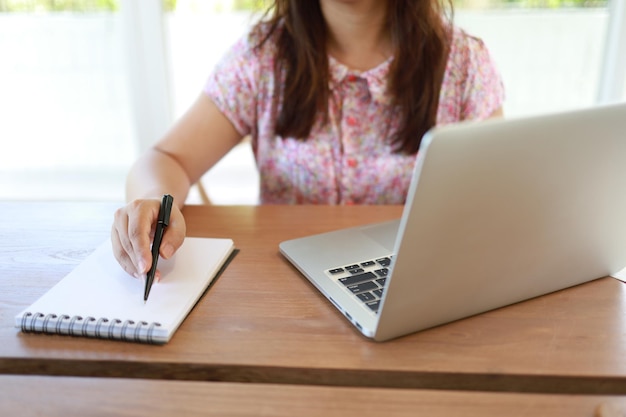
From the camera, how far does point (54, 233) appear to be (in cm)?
93

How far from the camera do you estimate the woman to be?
1.25 m

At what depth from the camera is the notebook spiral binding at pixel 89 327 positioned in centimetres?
61

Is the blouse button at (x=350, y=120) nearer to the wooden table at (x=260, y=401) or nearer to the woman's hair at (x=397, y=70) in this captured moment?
the woman's hair at (x=397, y=70)

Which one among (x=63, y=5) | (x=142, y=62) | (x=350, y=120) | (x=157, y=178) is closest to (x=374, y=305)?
(x=157, y=178)

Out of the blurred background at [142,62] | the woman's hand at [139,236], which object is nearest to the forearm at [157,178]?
the woman's hand at [139,236]

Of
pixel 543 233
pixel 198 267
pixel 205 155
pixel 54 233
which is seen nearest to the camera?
pixel 543 233

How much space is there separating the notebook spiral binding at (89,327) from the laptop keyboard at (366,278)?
0.78 ft

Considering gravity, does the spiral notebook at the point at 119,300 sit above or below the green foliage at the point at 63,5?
below

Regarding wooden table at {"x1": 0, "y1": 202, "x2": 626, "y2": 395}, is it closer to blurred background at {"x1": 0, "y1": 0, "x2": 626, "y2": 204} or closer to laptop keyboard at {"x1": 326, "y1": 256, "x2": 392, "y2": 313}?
laptop keyboard at {"x1": 326, "y1": 256, "x2": 392, "y2": 313}

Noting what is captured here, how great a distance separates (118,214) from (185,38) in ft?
5.50

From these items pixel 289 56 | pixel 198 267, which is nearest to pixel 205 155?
pixel 289 56

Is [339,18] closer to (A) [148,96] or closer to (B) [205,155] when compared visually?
(B) [205,155]

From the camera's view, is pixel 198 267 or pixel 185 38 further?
pixel 185 38

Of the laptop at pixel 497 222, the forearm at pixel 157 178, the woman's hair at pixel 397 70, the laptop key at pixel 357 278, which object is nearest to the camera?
the laptop at pixel 497 222
